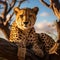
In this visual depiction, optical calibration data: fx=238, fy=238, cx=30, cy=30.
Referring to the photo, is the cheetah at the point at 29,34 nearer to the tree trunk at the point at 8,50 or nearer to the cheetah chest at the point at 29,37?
the cheetah chest at the point at 29,37

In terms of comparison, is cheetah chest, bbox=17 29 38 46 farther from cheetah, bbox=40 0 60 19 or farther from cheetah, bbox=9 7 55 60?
cheetah, bbox=40 0 60 19

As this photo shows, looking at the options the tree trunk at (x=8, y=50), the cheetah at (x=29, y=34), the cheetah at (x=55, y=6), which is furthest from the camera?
the cheetah at (x=55, y=6)

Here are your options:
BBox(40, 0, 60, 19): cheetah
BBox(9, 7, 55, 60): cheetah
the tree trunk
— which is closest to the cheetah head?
BBox(9, 7, 55, 60): cheetah

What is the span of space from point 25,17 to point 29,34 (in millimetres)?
Answer: 283

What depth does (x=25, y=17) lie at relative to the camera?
2836 millimetres

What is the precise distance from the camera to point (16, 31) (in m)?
2.75

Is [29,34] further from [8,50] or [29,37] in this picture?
[8,50]

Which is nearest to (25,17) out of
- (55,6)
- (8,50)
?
(8,50)

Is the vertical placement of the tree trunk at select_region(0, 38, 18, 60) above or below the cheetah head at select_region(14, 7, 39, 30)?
below

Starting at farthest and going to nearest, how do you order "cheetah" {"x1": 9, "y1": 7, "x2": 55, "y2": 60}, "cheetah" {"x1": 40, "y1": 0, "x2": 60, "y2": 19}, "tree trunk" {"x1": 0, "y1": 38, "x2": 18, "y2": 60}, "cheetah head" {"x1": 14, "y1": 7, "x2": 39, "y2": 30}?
"cheetah" {"x1": 40, "y1": 0, "x2": 60, "y2": 19}, "cheetah head" {"x1": 14, "y1": 7, "x2": 39, "y2": 30}, "cheetah" {"x1": 9, "y1": 7, "x2": 55, "y2": 60}, "tree trunk" {"x1": 0, "y1": 38, "x2": 18, "y2": 60}

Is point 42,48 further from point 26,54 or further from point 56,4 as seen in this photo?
point 56,4

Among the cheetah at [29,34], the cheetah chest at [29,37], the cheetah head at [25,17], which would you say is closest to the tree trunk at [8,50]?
the cheetah at [29,34]

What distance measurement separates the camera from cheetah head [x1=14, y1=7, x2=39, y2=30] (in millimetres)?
2771

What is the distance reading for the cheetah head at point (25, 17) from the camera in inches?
109
